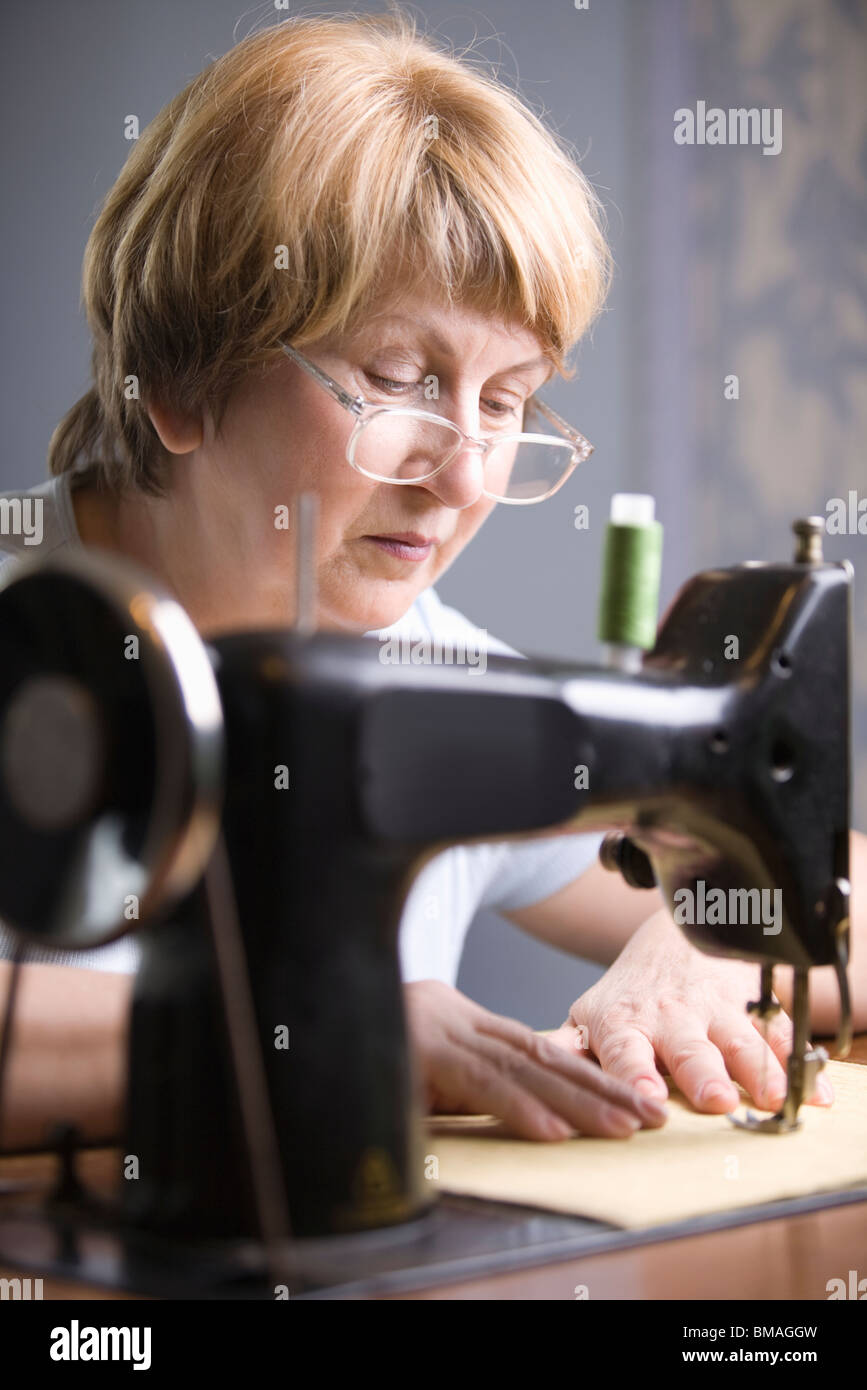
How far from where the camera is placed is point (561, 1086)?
0.82m

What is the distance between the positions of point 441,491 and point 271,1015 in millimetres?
602

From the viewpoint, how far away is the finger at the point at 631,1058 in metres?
0.90

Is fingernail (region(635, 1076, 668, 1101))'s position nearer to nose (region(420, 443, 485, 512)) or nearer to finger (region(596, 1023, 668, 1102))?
finger (region(596, 1023, 668, 1102))

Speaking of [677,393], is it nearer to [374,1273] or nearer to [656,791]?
[656,791]

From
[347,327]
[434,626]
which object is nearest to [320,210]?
[347,327]

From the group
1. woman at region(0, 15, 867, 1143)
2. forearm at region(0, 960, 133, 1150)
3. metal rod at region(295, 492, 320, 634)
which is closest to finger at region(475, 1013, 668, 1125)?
woman at region(0, 15, 867, 1143)

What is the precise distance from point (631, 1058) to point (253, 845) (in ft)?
1.44

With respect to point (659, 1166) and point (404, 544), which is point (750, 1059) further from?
point (404, 544)

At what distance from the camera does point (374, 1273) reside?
588 mm

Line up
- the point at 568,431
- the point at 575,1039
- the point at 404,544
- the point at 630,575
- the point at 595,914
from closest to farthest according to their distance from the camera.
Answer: the point at 630,575
the point at 575,1039
the point at 404,544
the point at 568,431
the point at 595,914

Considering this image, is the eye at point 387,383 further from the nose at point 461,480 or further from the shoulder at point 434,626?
the shoulder at point 434,626

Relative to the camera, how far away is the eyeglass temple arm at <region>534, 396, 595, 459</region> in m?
1.25

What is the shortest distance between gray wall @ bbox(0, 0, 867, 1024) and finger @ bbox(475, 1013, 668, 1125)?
3.60ft

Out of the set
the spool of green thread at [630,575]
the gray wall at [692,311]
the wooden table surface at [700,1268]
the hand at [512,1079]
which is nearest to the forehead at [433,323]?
the spool of green thread at [630,575]
